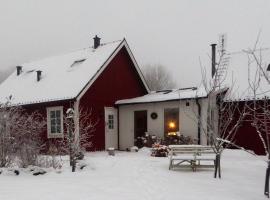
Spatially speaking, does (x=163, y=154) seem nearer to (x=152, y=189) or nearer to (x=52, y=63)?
(x=152, y=189)

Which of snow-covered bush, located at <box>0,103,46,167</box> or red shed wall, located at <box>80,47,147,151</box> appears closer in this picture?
snow-covered bush, located at <box>0,103,46,167</box>

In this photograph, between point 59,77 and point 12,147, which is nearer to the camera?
point 12,147

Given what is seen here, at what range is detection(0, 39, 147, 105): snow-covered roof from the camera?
18984 millimetres

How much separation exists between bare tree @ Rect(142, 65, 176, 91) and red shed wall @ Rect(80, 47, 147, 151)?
109ft

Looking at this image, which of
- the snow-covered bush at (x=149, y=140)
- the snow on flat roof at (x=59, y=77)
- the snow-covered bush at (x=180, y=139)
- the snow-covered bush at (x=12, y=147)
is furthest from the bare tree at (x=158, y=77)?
the snow-covered bush at (x=12, y=147)

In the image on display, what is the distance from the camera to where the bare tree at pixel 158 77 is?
5603 cm

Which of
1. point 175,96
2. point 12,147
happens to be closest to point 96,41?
point 175,96

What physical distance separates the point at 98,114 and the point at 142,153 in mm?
→ 3344

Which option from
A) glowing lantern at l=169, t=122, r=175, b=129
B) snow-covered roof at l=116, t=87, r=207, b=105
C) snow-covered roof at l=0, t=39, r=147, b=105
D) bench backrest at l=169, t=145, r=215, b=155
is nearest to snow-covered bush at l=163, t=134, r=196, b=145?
glowing lantern at l=169, t=122, r=175, b=129

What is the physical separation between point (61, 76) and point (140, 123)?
200 inches

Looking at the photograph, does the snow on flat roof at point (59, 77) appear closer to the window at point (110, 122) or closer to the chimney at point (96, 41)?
the chimney at point (96, 41)

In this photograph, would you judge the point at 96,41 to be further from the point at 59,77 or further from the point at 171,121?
the point at 171,121

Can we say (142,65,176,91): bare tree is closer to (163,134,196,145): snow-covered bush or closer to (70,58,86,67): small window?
(70,58,86,67): small window

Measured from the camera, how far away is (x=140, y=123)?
1972 centimetres
